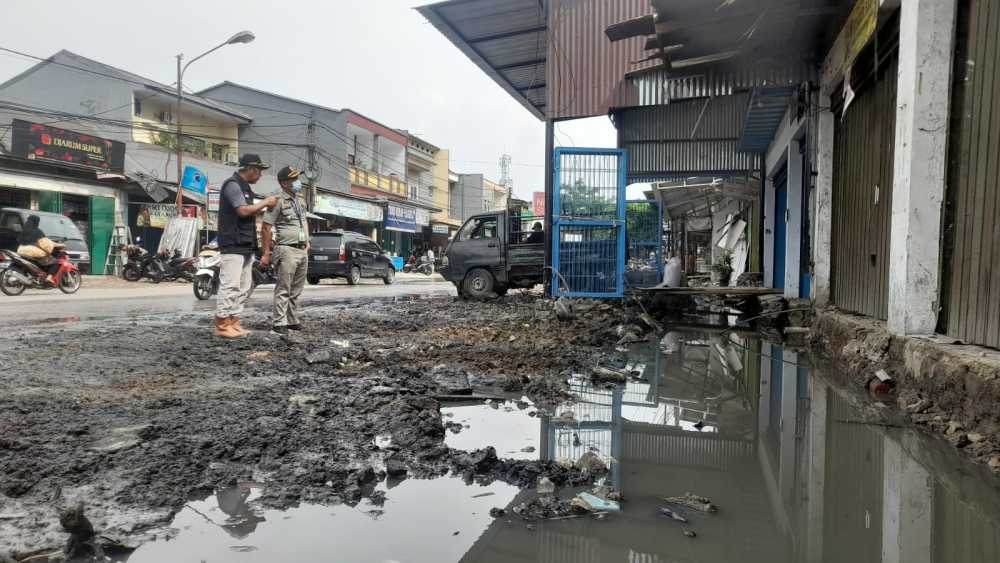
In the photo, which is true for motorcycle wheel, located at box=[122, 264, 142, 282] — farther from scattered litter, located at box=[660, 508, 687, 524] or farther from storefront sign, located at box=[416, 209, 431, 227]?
storefront sign, located at box=[416, 209, 431, 227]

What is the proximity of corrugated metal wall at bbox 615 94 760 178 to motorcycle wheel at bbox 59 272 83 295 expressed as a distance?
11226 mm

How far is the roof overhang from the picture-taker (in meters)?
8.95

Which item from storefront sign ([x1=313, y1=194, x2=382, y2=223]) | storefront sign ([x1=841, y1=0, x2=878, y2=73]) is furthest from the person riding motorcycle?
storefront sign ([x1=313, y1=194, x2=382, y2=223])

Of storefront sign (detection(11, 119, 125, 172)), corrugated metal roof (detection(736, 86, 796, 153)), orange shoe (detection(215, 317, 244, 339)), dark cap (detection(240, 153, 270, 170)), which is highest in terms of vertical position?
storefront sign (detection(11, 119, 125, 172))

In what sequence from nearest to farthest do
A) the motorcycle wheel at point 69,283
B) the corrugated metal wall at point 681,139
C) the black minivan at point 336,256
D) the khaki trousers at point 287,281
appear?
the khaki trousers at point 287,281
the motorcycle wheel at point 69,283
the corrugated metal wall at point 681,139
the black minivan at point 336,256

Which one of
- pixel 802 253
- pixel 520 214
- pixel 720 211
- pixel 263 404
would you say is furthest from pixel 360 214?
pixel 263 404

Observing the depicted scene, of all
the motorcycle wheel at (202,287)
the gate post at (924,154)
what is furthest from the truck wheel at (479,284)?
the gate post at (924,154)

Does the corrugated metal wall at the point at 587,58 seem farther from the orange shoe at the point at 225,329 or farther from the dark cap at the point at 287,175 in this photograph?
the orange shoe at the point at 225,329

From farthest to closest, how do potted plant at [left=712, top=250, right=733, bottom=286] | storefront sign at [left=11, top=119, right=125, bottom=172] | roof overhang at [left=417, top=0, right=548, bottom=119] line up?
potted plant at [left=712, top=250, right=733, bottom=286] < storefront sign at [left=11, top=119, right=125, bottom=172] < roof overhang at [left=417, top=0, right=548, bottom=119]

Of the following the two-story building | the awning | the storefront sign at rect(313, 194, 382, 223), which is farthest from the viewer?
the storefront sign at rect(313, 194, 382, 223)

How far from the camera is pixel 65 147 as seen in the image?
1777cm

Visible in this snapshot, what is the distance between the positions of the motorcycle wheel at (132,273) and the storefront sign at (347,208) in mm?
10365

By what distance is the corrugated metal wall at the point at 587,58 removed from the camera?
9484mm

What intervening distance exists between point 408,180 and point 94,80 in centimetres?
1859
